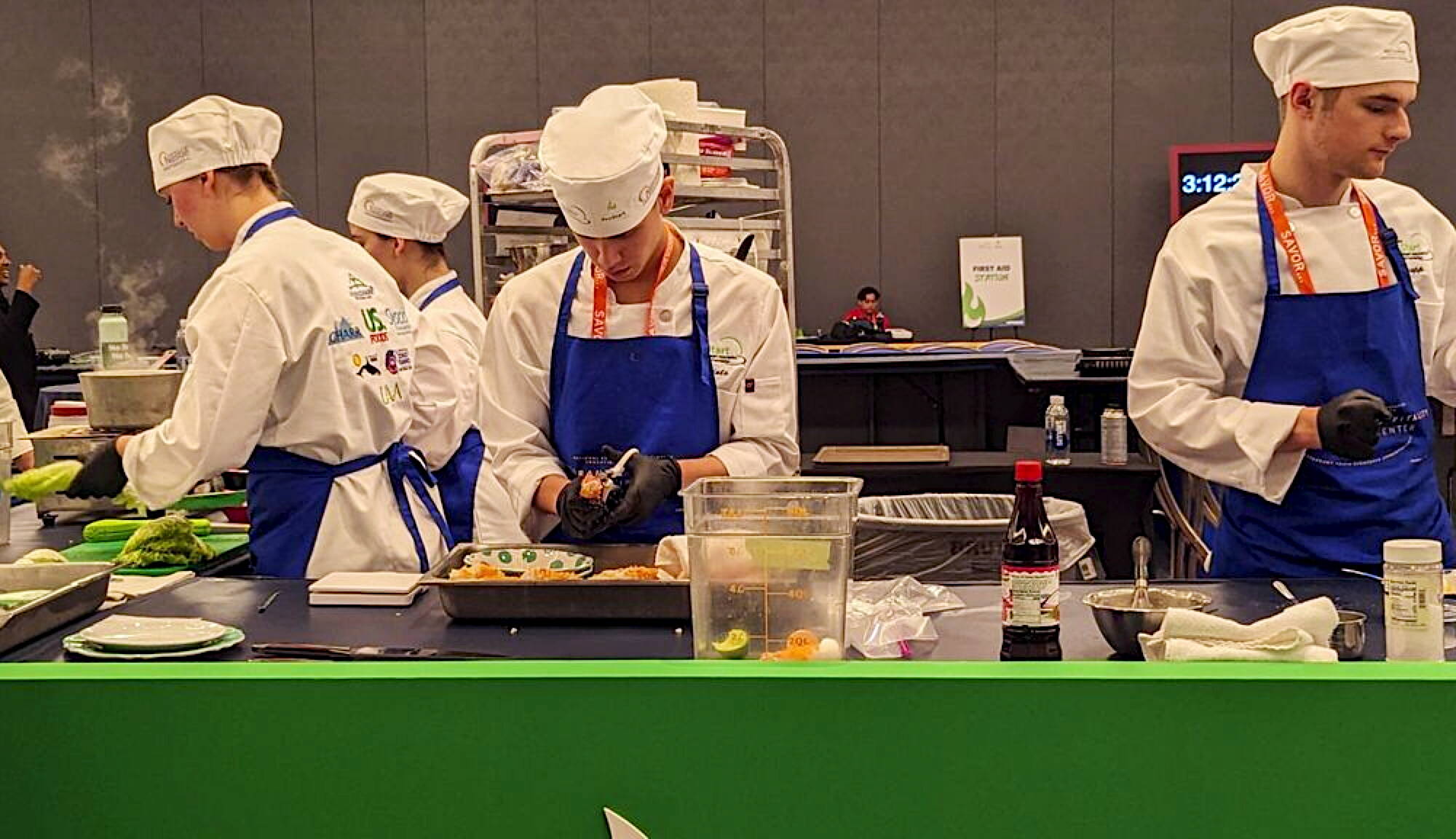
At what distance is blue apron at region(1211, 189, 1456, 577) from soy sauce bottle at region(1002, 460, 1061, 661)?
995 millimetres

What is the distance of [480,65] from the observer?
916cm

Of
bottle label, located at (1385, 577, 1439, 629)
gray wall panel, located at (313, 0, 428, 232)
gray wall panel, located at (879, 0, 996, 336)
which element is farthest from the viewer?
gray wall panel, located at (313, 0, 428, 232)

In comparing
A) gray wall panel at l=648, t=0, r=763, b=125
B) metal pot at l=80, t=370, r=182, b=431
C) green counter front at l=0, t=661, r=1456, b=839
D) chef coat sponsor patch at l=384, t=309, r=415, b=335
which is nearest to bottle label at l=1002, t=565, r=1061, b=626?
green counter front at l=0, t=661, r=1456, b=839

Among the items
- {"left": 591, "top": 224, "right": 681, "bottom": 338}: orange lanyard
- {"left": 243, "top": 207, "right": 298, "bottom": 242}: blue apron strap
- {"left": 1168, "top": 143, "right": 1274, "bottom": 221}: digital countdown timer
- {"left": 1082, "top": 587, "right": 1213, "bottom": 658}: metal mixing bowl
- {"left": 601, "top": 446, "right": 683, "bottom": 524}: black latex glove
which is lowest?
{"left": 1082, "top": 587, "right": 1213, "bottom": 658}: metal mixing bowl

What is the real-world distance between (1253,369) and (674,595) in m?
1.20

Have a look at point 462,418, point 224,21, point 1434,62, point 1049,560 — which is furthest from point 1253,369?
point 224,21

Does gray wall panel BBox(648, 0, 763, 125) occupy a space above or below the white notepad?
above

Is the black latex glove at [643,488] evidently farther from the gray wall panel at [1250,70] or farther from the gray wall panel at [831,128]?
the gray wall panel at [1250,70]

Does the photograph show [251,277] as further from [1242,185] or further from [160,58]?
[160,58]

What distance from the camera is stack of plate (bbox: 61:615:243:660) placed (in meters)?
1.97

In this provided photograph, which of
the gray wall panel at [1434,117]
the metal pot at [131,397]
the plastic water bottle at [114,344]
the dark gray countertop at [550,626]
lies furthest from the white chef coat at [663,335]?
the gray wall panel at [1434,117]

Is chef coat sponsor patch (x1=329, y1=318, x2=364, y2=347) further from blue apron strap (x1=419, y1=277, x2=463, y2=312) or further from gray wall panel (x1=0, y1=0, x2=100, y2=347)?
gray wall panel (x1=0, y1=0, x2=100, y2=347)

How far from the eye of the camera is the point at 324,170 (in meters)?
9.27

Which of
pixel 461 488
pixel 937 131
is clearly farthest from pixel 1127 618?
pixel 937 131
